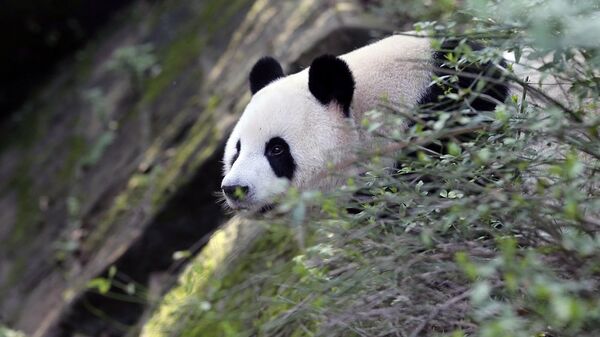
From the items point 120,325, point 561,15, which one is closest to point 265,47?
point 120,325

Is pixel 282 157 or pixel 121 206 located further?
pixel 121 206

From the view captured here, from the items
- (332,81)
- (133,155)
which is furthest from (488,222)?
(133,155)

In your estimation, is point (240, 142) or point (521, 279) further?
point (240, 142)

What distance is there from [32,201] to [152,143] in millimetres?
1755

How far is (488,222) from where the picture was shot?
2.83 m

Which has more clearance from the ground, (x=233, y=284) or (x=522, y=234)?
(x=522, y=234)

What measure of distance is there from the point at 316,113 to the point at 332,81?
0.63 feet

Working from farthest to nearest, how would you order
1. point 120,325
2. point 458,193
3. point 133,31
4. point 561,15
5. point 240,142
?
point 133,31, point 120,325, point 240,142, point 458,193, point 561,15

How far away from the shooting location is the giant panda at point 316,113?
409 centimetres

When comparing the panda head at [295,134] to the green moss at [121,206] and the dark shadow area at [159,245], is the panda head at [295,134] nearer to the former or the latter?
the dark shadow area at [159,245]

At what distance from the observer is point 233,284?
5129 millimetres

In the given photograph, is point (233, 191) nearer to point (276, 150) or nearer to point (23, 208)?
point (276, 150)

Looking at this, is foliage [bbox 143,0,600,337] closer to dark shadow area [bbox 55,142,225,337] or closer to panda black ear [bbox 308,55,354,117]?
panda black ear [bbox 308,55,354,117]

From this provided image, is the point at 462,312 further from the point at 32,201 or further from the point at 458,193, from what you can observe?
the point at 32,201
